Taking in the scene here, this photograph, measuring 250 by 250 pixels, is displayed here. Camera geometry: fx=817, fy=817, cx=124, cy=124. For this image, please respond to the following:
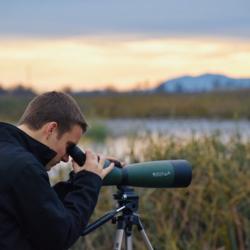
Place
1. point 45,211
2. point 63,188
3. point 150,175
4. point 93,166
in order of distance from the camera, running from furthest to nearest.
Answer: point 150,175
point 63,188
point 93,166
point 45,211

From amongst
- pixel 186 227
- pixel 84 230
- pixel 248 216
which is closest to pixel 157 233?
pixel 186 227

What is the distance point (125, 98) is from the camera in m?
27.4

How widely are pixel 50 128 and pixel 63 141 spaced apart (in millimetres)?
81

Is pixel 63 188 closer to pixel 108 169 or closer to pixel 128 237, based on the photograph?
pixel 108 169

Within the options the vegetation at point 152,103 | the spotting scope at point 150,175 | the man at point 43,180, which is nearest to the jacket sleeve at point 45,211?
the man at point 43,180

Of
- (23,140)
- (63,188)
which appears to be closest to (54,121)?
(23,140)

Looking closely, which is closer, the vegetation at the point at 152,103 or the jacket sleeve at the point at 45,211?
the jacket sleeve at the point at 45,211

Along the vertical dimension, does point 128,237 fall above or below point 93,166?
below

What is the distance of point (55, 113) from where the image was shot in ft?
9.63

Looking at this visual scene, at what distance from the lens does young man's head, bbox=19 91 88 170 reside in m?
2.94

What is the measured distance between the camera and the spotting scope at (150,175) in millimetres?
3246

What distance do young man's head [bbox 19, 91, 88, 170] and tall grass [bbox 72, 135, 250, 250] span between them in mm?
2399

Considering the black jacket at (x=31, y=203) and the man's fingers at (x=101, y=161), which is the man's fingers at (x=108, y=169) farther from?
the black jacket at (x=31, y=203)

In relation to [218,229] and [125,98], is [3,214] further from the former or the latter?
[125,98]
